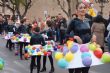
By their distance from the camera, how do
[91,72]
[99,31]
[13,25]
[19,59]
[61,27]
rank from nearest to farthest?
[91,72] < [99,31] < [19,59] < [13,25] < [61,27]

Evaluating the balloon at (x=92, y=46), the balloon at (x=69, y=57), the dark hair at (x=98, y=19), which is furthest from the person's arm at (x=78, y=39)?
the dark hair at (x=98, y=19)

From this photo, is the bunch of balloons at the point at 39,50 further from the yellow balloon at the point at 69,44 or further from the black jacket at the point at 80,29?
the yellow balloon at the point at 69,44

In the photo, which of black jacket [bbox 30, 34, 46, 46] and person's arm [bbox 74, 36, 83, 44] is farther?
black jacket [bbox 30, 34, 46, 46]

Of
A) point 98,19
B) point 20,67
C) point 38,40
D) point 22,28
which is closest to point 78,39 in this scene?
point 38,40

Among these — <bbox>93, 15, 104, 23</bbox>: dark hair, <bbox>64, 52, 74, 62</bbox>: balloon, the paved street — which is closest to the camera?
<bbox>64, 52, 74, 62</bbox>: balloon

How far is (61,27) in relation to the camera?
23562 millimetres

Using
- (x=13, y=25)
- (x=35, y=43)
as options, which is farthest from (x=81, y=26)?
(x=13, y=25)

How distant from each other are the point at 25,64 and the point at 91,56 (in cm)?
738

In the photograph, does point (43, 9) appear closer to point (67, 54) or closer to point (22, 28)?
point (22, 28)

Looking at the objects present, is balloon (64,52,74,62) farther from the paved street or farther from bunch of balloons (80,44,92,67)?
the paved street

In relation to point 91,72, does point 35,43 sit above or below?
above

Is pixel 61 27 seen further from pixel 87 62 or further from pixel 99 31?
pixel 87 62

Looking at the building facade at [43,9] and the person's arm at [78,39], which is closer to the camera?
the person's arm at [78,39]

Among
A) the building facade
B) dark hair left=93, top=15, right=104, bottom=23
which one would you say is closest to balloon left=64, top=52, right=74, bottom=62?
dark hair left=93, top=15, right=104, bottom=23
